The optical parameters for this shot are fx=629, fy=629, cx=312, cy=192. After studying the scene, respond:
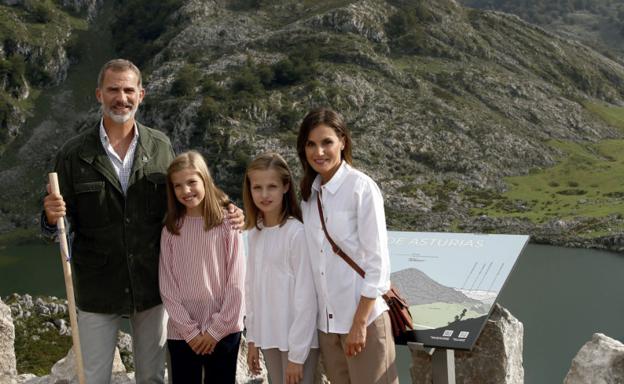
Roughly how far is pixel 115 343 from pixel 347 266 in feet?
7.88

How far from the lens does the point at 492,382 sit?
6.72m

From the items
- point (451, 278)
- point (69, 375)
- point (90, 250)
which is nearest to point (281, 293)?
point (90, 250)

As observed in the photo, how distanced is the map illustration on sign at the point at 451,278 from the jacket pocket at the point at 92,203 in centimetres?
294

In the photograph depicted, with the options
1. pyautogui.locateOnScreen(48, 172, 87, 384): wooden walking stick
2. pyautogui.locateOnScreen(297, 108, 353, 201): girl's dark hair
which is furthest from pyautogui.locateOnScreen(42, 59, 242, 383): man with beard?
pyautogui.locateOnScreen(297, 108, 353, 201): girl's dark hair

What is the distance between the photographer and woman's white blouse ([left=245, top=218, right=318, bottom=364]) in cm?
529

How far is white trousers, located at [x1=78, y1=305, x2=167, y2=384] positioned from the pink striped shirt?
0.26 meters

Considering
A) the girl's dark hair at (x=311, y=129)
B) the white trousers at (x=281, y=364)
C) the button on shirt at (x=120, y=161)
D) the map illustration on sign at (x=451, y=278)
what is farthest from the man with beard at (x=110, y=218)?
the map illustration on sign at (x=451, y=278)

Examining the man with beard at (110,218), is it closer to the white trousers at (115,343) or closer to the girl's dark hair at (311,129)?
the white trousers at (115,343)

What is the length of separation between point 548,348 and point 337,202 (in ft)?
103

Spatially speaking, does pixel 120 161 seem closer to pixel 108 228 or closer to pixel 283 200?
pixel 108 228

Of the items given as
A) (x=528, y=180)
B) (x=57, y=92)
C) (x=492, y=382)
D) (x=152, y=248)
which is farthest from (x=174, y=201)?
(x=57, y=92)

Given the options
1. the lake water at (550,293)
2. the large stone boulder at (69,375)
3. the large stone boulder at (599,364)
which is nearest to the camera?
the large stone boulder at (599,364)

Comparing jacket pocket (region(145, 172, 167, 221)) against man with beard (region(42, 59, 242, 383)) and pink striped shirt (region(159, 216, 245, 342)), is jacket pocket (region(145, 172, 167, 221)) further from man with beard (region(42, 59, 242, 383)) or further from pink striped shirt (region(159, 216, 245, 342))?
pink striped shirt (region(159, 216, 245, 342))

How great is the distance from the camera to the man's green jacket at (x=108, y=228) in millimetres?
5645
